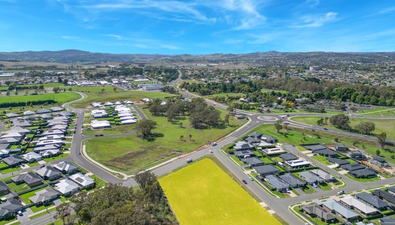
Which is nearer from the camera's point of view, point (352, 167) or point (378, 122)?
point (352, 167)

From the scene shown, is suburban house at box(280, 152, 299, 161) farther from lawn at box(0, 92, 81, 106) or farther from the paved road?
lawn at box(0, 92, 81, 106)

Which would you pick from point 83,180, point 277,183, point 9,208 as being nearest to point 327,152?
point 277,183

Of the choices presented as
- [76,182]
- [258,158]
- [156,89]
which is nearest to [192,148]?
[258,158]

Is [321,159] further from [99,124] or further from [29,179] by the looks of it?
[99,124]

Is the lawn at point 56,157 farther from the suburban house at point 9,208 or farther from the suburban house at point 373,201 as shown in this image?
the suburban house at point 373,201

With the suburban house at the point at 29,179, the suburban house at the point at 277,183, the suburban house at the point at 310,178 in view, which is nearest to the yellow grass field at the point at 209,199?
the suburban house at the point at 277,183
